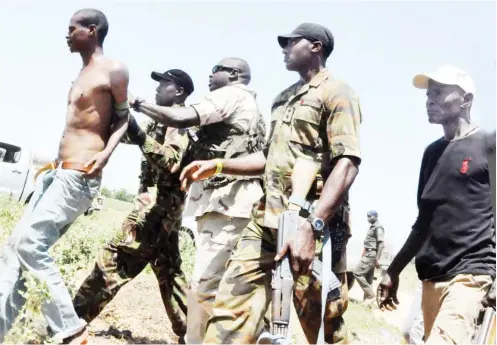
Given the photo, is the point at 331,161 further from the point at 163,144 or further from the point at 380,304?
the point at 163,144

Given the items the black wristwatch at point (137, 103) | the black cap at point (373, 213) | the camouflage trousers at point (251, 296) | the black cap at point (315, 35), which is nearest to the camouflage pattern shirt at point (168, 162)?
the black wristwatch at point (137, 103)

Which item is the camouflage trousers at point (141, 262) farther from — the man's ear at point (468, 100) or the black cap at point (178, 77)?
the man's ear at point (468, 100)

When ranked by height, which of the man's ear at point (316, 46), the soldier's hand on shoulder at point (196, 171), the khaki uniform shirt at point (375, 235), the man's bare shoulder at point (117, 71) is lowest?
the khaki uniform shirt at point (375, 235)

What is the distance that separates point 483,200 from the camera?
392cm

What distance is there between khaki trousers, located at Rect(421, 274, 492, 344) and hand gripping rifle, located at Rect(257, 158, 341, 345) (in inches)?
23.2

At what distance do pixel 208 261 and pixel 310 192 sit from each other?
1.28 metres

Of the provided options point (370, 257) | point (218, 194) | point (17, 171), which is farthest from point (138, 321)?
point (17, 171)

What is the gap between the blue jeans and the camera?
402cm

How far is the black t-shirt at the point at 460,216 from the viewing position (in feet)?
12.7

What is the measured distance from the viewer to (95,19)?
15.1 ft

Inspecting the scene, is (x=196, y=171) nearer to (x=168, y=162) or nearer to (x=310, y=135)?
(x=310, y=135)

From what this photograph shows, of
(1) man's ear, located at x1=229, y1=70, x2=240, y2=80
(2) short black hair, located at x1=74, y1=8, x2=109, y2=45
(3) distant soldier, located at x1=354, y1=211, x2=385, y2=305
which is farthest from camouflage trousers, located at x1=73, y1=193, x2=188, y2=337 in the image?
(3) distant soldier, located at x1=354, y1=211, x2=385, y2=305

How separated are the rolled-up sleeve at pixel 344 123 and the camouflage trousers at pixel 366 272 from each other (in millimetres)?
10430

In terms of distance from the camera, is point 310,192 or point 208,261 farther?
point 208,261
